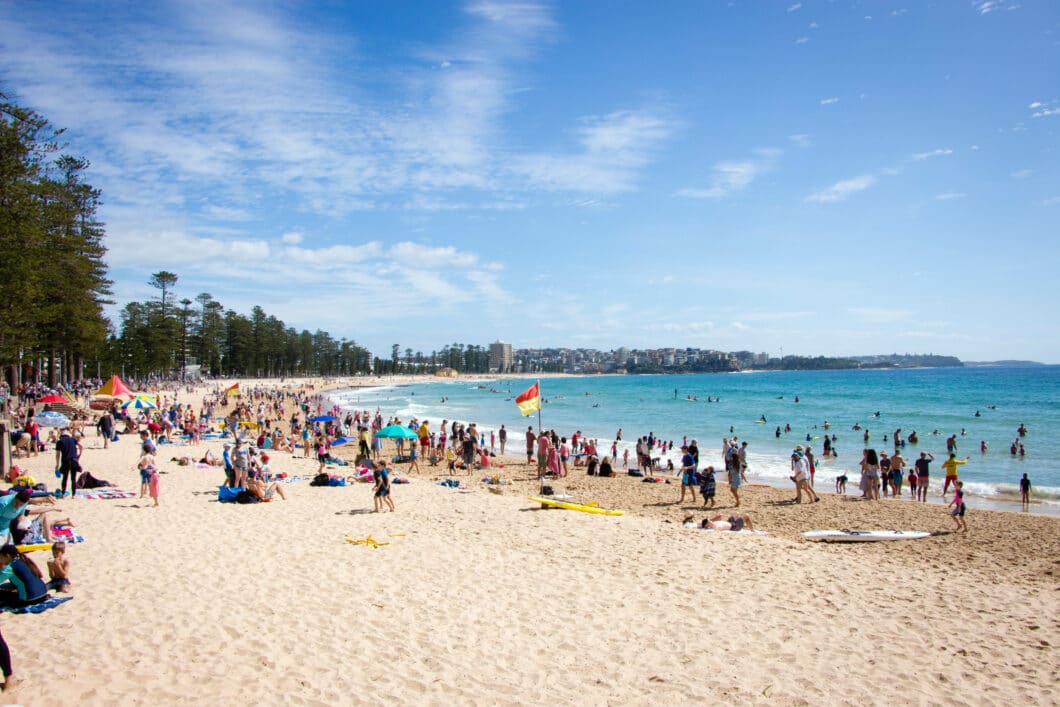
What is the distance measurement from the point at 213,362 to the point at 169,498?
89.0 metres

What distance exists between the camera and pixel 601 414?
49.4m

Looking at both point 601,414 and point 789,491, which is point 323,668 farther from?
point 601,414

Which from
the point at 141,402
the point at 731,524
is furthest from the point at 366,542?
the point at 141,402

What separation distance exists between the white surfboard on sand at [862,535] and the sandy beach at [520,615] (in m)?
0.32

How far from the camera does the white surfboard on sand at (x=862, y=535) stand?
34.2 ft

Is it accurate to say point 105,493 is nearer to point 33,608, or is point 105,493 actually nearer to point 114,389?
point 33,608

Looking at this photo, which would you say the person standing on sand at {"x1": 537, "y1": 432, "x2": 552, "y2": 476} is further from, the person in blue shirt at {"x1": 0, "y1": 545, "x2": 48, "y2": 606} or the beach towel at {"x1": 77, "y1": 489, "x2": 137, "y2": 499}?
the person in blue shirt at {"x1": 0, "y1": 545, "x2": 48, "y2": 606}

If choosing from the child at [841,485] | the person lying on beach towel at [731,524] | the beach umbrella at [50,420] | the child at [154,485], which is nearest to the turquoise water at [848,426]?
the child at [841,485]

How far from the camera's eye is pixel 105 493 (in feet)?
38.6

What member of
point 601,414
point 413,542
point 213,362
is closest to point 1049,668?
point 413,542

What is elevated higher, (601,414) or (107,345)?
(107,345)

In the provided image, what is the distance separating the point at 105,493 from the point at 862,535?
48.4 feet

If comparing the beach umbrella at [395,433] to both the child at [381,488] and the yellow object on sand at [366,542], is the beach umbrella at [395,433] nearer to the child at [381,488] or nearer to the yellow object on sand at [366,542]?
the child at [381,488]

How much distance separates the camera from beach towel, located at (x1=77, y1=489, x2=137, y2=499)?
11570 millimetres
